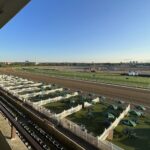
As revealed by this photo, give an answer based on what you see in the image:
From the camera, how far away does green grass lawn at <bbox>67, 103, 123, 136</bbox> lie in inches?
1045

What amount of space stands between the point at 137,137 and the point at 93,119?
7852mm

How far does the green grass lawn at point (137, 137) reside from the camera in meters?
21.7

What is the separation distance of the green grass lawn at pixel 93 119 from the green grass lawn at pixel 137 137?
6.54ft

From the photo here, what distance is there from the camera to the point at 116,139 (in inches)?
917

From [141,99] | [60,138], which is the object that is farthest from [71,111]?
[60,138]

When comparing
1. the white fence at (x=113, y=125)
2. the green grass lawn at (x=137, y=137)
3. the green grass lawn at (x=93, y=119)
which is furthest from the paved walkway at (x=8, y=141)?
the green grass lawn at (x=93, y=119)

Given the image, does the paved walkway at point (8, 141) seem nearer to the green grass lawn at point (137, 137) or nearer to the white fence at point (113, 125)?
the white fence at point (113, 125)

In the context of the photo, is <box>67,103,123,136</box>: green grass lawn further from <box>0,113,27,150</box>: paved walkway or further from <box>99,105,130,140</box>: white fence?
<box>0,113,27,150</box>: paved walkway

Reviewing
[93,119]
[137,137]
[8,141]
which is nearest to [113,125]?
[137,137]

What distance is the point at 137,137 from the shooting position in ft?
79.5

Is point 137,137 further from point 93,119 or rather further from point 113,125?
point 93,119

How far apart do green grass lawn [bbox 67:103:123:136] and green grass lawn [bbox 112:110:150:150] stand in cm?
199

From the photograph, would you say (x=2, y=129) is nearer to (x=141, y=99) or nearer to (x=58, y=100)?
(x=58, y=100)

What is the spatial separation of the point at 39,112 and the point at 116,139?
18.2 meters
